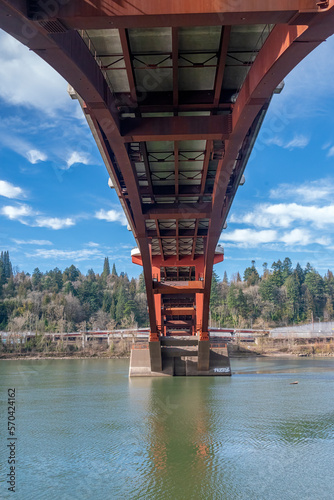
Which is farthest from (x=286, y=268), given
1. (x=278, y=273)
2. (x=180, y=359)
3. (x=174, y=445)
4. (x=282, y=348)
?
(x=174, y=445)

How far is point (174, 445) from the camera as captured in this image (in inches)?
558

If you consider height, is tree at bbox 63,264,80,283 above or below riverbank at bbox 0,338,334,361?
above

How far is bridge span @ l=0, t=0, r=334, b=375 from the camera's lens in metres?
5.75

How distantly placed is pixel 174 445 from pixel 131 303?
8914 centimetres

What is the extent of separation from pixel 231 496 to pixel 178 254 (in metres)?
18.2

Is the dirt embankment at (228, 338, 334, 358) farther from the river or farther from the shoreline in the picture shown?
the river

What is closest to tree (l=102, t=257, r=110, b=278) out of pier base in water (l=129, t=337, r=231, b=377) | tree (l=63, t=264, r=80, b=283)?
tree (l=63, t=264, r=80, b=283)

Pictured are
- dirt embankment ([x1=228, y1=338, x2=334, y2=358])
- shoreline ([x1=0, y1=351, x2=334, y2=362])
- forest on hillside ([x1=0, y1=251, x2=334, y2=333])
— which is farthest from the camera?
forest on hillside ([x1=0, y1=251, x2=334, y2=333])

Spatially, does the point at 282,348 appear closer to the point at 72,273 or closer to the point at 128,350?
the point at 128,350

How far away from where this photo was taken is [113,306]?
342 feet

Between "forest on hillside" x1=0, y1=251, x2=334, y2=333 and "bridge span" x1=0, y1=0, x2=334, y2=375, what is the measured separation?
77.9 metres

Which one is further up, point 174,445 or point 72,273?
point 72,273

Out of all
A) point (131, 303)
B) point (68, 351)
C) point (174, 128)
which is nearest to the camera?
point (174, 128)

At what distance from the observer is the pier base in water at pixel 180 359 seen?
103 ft
